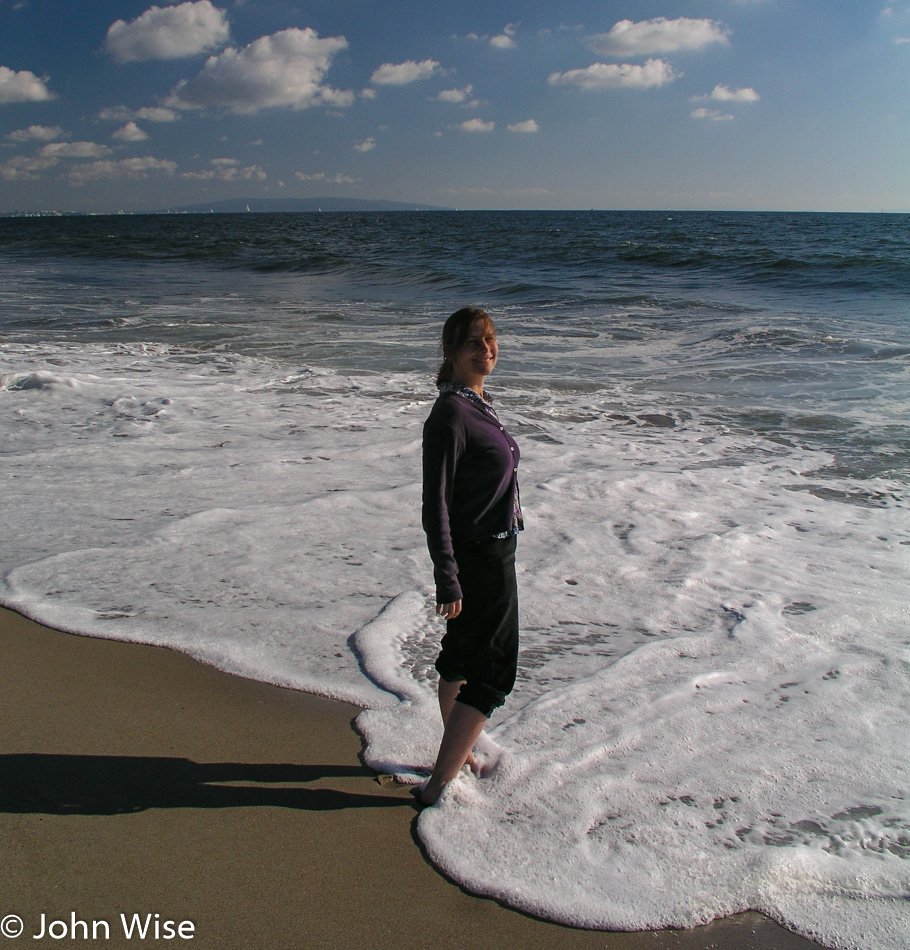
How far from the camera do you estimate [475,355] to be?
213cm

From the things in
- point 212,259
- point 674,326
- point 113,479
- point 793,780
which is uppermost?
point 212,259

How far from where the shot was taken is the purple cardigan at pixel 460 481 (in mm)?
2047

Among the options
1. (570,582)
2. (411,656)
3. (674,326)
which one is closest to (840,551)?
(570,582)

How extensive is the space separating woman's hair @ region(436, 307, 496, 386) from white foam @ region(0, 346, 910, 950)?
129 centimetres

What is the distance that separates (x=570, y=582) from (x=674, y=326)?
11419 mm

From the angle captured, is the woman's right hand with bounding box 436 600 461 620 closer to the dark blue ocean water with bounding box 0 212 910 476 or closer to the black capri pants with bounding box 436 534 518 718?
the black capri pants with bounding box 436 534 518 718

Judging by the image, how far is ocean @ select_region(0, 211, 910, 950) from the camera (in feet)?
7.03

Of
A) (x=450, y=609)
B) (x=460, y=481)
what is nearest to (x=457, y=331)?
(x=460, y=481)

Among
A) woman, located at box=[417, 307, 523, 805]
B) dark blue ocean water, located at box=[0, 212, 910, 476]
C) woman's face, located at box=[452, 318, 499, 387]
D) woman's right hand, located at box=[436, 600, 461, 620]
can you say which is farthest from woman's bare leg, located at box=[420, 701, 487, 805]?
dark blue ocean water, located at box=[0, 212, 910, 476]

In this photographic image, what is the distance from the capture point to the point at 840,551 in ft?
14.4

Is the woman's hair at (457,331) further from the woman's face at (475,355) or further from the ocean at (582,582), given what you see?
the ocean at (582,582)

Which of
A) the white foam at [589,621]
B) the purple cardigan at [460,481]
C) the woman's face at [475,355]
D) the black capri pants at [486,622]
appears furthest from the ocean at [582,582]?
the woman's face at [475,355]

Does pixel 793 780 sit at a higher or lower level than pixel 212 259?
lower

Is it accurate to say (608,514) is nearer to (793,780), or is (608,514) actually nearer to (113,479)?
(793,780)
